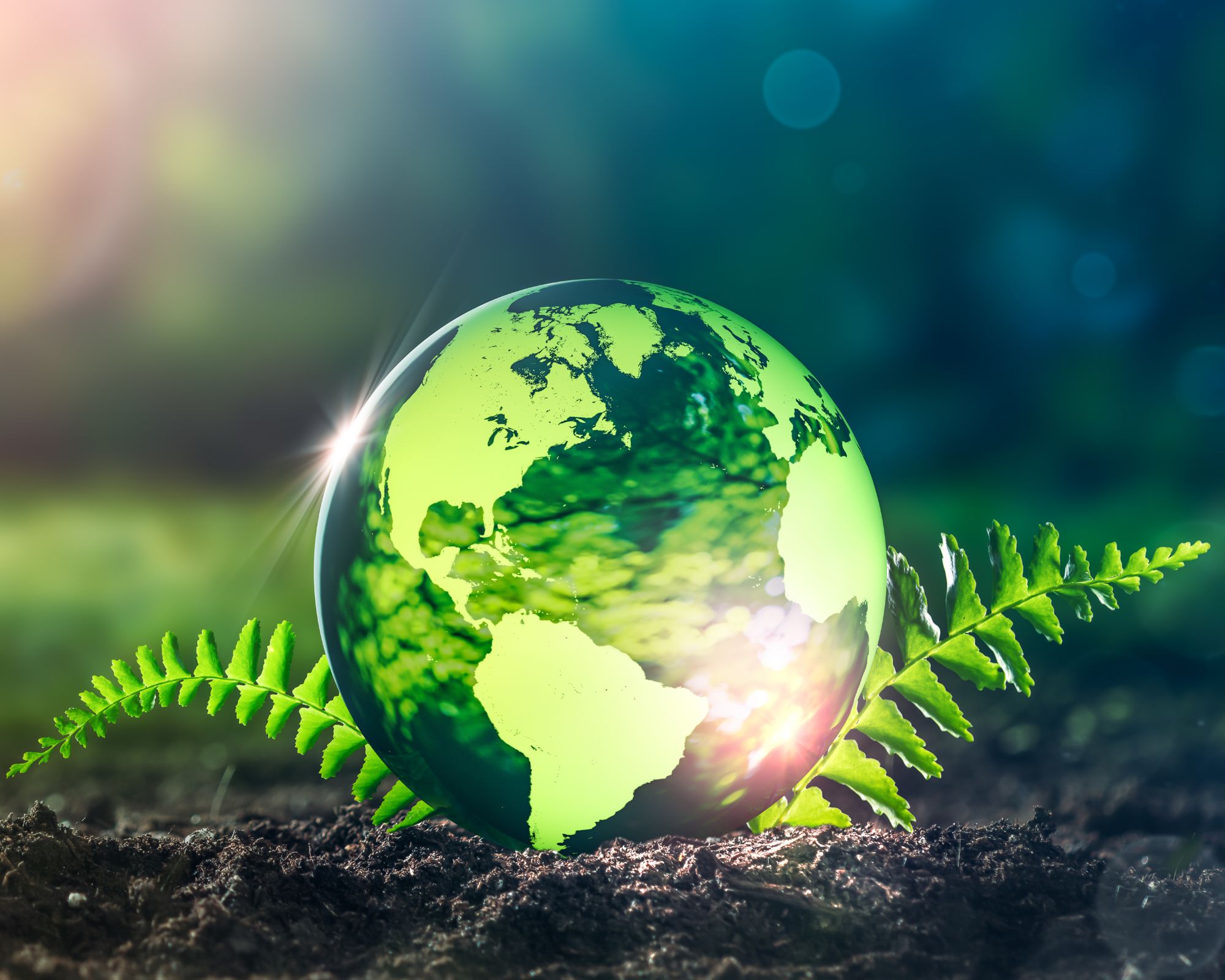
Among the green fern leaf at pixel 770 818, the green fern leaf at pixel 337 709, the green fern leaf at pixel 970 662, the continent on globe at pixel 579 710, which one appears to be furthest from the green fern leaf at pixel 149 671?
the green fern leaf at pixel 970 662

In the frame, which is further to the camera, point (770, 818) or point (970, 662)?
point (770, 818)

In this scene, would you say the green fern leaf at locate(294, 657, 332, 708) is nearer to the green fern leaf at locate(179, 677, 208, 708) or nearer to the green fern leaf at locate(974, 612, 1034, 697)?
the green fern leaf at locate(179, 677, 208, 708)

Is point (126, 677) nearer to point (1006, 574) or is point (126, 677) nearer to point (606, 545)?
A: point (606, 545)

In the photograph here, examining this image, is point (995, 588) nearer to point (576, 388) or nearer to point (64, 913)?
point (576, 388)

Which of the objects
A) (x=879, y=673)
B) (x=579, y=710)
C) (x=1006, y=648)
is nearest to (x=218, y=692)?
(x=579, y=710)

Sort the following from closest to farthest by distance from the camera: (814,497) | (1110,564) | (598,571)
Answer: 1. (598,571)
2. (814,497)
3. (1110,564)

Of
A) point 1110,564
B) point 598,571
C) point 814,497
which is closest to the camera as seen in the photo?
point 598,571
